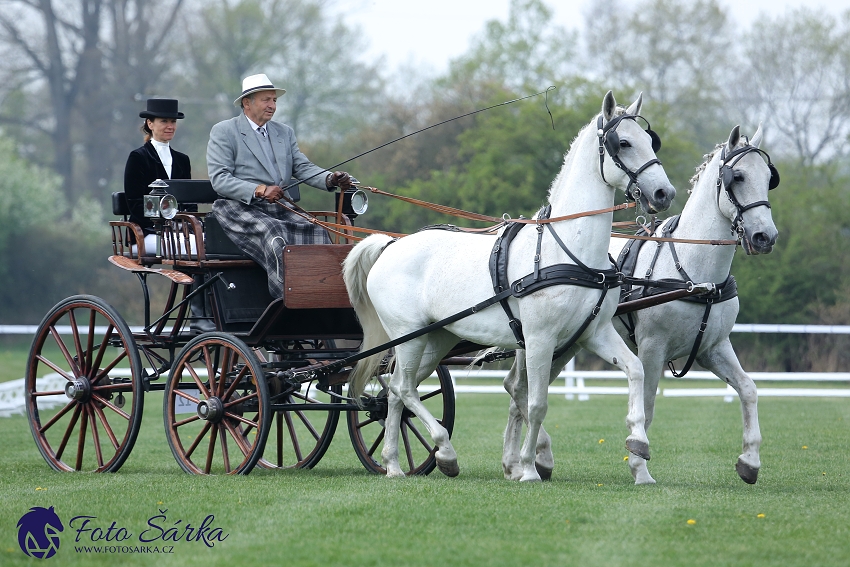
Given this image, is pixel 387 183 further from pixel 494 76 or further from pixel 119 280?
pixel 119 280

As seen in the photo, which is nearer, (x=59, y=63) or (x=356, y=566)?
(x=356, y=566)

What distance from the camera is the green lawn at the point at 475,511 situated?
496 cm

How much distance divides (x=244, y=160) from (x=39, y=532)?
3474 mm

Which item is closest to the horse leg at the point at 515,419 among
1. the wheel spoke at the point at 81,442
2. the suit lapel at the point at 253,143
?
the suit lapel at the point at 253,143

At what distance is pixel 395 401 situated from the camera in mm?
8039

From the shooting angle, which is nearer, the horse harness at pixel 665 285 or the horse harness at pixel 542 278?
the horse harness at pixel 542 278

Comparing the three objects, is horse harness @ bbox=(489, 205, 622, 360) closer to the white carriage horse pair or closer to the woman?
the white carriage horse pair

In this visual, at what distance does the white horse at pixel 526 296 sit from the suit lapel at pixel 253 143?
3.04 ft

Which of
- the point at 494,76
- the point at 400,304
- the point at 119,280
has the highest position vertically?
the point at 494,76

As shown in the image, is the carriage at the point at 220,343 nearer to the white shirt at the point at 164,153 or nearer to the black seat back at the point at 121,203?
the black seat back at the point at 121,203

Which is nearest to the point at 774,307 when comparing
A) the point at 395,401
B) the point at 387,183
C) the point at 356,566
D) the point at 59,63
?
the point at 387,183

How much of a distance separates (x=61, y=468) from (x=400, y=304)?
9.48 ft

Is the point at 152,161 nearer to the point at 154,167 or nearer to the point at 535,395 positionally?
the point at 154,167

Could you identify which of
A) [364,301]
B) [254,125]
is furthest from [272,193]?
[364,301]
